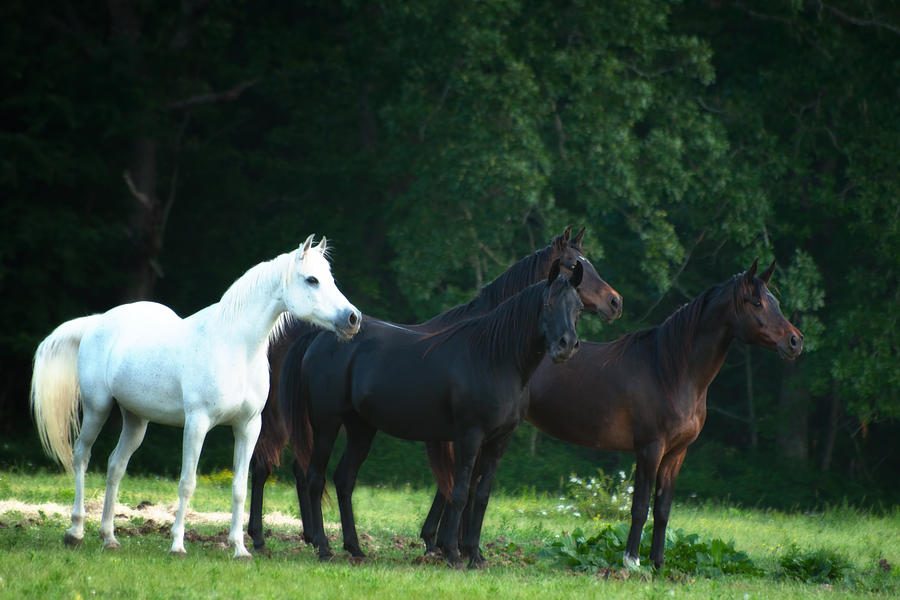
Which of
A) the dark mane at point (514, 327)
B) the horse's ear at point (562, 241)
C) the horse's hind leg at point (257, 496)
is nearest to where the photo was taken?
the dark mane at point (514, 327)

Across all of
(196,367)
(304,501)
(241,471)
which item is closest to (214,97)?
(304,501)

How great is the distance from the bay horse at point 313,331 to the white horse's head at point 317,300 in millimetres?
1096

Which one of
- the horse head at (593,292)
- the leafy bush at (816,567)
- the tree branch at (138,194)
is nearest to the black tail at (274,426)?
the horse head at (593,292)

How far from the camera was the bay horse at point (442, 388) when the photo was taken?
9164mm

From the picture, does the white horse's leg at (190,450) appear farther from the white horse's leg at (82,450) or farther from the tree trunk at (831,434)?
the tree trunk at (831,434)

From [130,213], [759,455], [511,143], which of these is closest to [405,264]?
[511,143]

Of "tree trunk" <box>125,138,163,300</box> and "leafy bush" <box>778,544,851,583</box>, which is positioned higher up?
"tree trunk" <box>125,138,163,300</box>

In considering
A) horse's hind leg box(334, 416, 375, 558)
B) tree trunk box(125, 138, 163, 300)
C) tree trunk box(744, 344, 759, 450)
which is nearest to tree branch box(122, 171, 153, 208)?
tree trunk box(125, 138, 163, 300)

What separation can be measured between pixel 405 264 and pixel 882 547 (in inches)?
380

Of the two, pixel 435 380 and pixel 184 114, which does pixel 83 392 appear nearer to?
pixel 435 380

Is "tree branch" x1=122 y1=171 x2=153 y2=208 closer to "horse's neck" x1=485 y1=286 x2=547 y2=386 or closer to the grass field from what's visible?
the grass field

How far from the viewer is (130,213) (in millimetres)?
22141

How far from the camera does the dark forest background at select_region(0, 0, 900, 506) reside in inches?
786

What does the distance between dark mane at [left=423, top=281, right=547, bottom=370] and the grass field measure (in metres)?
1.70
